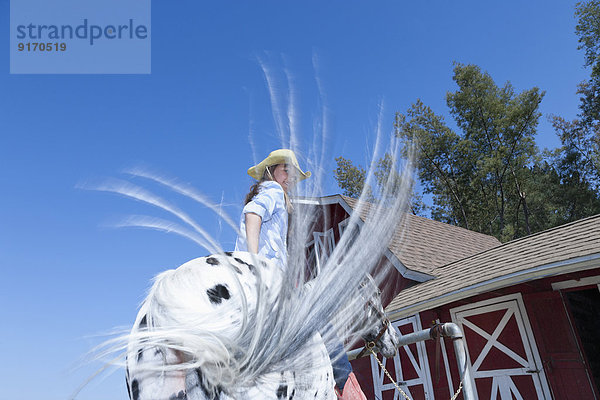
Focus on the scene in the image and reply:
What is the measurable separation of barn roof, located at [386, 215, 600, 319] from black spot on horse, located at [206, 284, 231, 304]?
570 cm

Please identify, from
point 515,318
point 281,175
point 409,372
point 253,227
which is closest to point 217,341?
point 253,227

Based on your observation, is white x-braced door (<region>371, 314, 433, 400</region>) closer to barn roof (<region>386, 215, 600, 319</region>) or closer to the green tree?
barn roof (<region>386, 215, 600, 319</region>)

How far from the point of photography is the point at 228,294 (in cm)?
92

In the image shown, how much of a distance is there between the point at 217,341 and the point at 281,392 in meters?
0.25

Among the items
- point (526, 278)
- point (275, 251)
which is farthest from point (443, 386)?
point (275, 251)

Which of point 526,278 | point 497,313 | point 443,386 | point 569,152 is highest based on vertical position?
point 569,152

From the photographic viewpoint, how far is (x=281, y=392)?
3.13 ft

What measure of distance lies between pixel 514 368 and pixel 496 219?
22.7 meters

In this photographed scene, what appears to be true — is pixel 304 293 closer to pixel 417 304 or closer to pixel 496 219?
pixel 417 304

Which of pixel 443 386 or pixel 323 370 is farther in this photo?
pixel 443 386

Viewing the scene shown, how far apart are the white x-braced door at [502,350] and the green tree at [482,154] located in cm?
1840

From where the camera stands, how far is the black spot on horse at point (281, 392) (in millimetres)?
951

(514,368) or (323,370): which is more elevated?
(323,370)

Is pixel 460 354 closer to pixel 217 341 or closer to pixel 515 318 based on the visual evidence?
pixel 217 341
